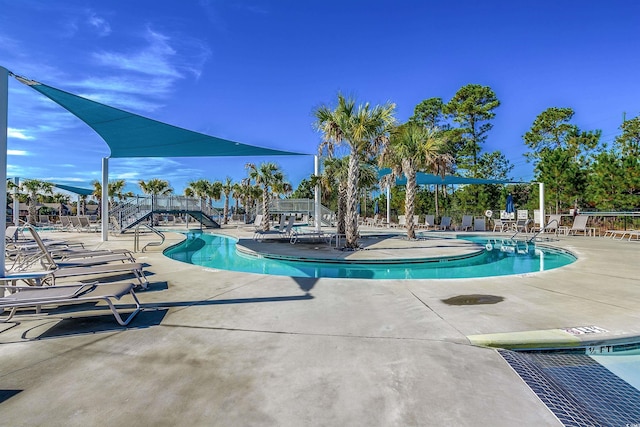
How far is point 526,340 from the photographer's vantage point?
293cm

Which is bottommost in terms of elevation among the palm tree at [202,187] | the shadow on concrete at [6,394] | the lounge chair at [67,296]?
the shadow on concrete at [6,394]

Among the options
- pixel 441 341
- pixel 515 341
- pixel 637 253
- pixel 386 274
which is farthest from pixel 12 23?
pixel 637 253

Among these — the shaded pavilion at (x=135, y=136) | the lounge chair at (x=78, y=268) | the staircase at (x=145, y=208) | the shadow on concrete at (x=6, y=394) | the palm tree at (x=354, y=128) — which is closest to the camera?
the shadow on concrete at (x=6, y=394)

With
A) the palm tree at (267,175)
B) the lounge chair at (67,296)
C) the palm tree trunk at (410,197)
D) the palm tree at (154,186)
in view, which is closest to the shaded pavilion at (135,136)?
the lounge chair at (67,296)

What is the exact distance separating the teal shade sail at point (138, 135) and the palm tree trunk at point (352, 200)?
11.2 ft

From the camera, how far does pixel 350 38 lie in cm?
1694

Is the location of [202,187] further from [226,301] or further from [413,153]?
[226,301]

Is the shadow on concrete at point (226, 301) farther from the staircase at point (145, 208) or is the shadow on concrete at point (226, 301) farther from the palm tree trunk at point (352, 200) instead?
the staircase at point (145, 208)

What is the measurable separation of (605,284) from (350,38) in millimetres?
15774

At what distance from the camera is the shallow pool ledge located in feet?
9.49

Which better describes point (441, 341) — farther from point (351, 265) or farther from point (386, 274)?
point (351, 265)

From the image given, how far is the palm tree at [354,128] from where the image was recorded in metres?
9.48

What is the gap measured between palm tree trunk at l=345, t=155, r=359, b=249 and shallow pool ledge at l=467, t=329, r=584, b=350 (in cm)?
697

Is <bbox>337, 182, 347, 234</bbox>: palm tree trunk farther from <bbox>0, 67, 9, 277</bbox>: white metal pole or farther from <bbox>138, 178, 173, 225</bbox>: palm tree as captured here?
<bbox>138, 178, 173, 225</bbox>: palm tree
